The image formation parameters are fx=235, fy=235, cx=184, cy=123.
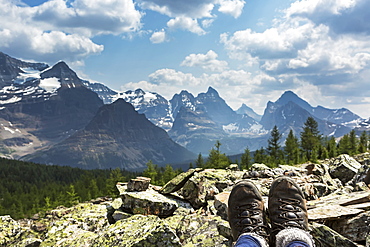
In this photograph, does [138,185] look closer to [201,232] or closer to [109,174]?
[201,232]

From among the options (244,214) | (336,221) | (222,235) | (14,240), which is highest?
(244,214)

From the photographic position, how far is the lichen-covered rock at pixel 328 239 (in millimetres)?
5691

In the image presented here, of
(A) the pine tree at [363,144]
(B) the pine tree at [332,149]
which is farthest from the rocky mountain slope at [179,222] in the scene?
(A) the pine tree at [363,144]

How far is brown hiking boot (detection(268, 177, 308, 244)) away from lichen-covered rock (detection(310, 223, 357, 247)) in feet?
1.19

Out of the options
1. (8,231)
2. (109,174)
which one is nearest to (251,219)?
(8,231)

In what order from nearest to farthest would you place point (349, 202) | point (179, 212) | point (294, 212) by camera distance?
1. point (294, 212)
2. point (349, 202)
3. point (179, 212)

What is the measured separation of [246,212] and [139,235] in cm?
301

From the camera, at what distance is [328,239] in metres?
5.78

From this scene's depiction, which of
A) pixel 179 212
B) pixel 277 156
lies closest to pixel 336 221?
pixel 179 212

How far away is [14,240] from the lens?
9.27 metres

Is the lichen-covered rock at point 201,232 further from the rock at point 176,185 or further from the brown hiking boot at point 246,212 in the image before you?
the rock at point 176,185

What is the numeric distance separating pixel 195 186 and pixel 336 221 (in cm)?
715

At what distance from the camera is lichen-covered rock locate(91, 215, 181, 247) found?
6207mm

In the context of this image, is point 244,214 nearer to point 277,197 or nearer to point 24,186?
point 277,197
